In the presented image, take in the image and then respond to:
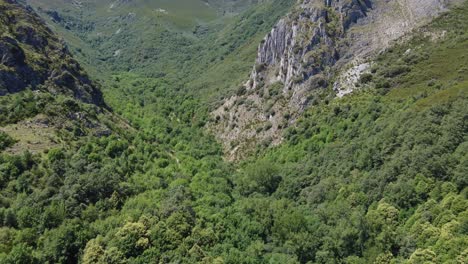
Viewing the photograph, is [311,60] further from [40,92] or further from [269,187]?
[40,92]

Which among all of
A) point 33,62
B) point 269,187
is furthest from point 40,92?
point 269,187

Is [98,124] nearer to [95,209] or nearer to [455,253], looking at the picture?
[95,209]

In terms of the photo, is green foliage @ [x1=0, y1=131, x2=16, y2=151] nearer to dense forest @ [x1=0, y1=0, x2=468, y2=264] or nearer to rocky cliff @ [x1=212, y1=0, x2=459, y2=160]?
dense forest @ [x1=0, y1=0, x2=468, y2=264]

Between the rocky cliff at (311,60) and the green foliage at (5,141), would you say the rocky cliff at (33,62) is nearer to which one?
the green foliage at (5,141)

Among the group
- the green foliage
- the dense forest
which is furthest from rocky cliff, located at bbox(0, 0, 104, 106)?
the green foliage

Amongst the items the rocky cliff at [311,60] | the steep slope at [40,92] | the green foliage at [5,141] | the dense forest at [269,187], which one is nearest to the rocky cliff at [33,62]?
the steep slope at [40,92]

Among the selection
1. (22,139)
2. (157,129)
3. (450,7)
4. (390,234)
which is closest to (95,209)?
(22,139)
